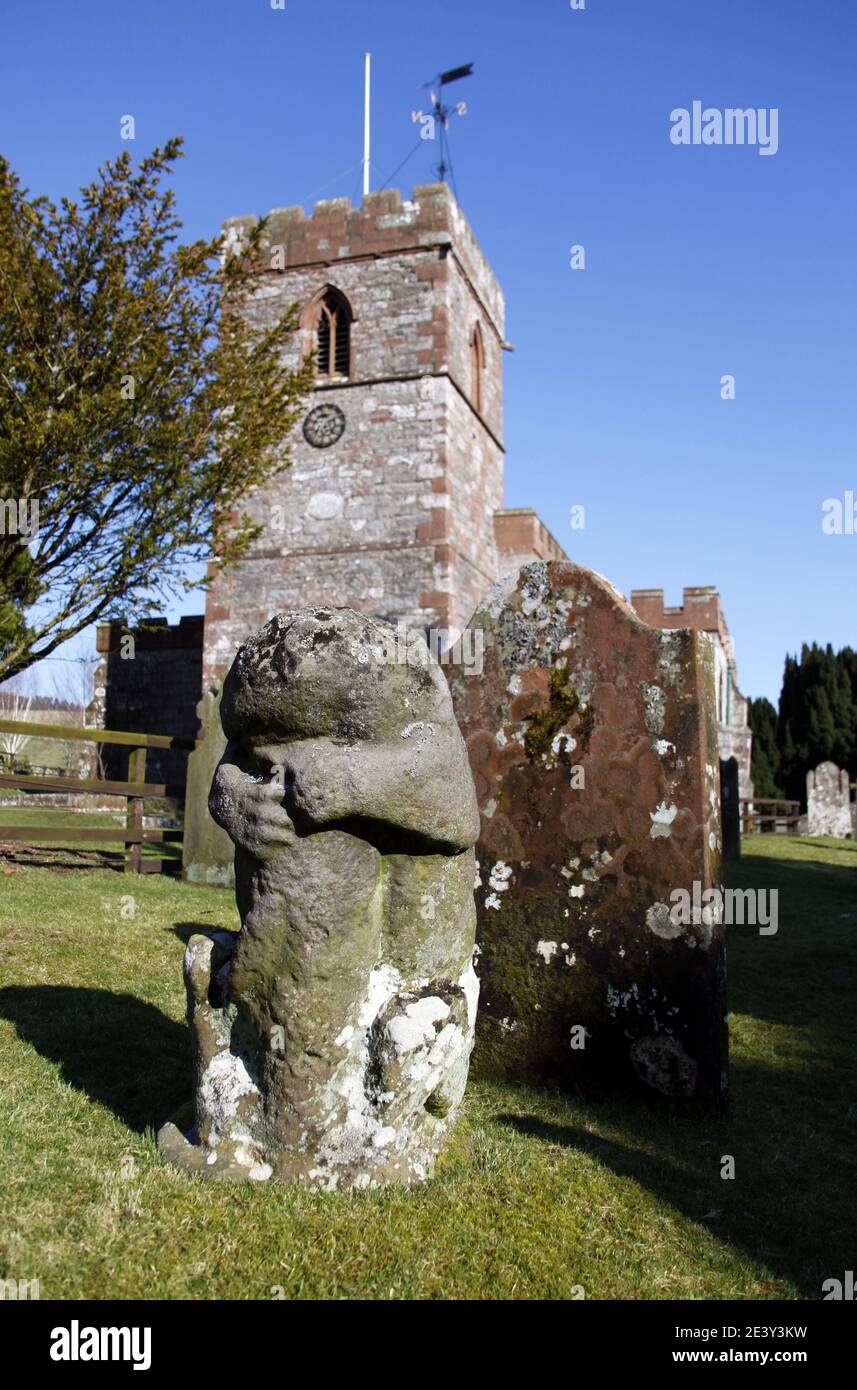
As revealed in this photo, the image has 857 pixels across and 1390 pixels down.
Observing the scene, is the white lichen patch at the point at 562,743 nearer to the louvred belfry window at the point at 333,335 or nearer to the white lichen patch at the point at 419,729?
the white lichen patch at the point at 419,729

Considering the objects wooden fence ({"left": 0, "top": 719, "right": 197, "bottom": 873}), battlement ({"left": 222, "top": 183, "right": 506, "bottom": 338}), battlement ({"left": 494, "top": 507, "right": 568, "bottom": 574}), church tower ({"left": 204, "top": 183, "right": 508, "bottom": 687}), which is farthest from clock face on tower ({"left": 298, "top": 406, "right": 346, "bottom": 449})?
wooden fence ({"left": 0, "top": 719, "right": 197, "bottom": 873})

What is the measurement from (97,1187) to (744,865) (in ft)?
43.6

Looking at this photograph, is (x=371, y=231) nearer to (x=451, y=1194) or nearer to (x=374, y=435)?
(x=374, y=435)

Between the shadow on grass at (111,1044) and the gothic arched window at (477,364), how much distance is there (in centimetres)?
1731

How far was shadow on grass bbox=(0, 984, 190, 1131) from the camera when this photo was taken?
13.1 ft

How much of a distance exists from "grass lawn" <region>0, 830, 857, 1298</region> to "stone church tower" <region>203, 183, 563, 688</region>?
13379 mm

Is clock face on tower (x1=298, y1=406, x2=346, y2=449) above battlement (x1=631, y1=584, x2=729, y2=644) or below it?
above

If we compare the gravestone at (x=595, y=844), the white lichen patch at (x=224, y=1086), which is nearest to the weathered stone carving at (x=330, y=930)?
the white lichen patch at (x=224, y=1086)

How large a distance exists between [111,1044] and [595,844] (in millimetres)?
2482

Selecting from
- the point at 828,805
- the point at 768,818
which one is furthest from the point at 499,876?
the point at 828,805

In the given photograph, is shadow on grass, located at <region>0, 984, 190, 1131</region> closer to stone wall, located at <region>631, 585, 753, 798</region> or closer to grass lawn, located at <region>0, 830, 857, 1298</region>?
grass lawn, located at <region>0, 830, 857, 1298</region>

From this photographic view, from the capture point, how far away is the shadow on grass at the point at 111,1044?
3980 millimetres

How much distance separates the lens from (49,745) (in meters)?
58.1

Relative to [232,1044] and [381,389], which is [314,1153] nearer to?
[232,1044]
